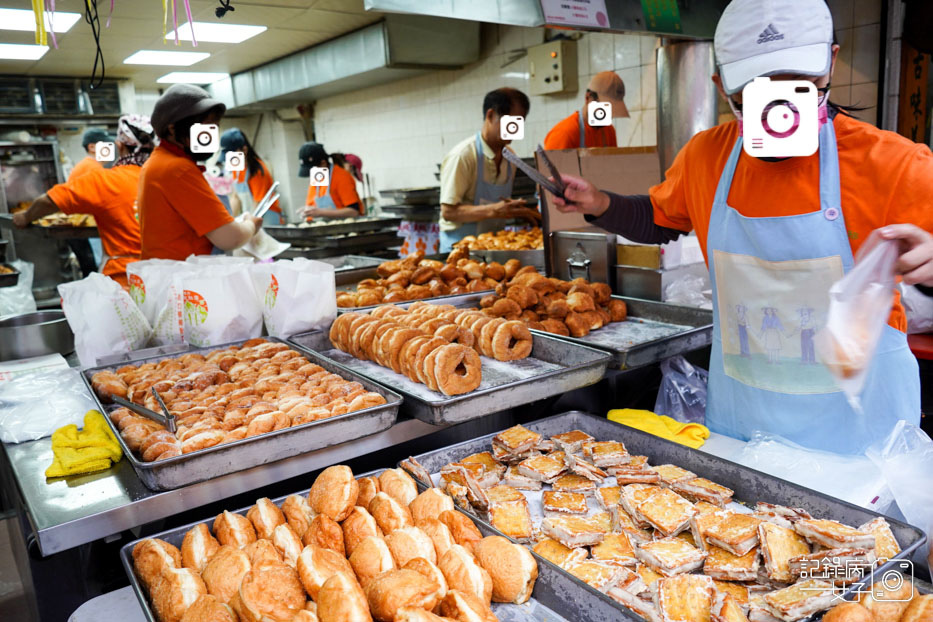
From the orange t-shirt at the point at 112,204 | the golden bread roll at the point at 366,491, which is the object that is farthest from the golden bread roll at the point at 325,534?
the orange t-shirt at the point at 112,204

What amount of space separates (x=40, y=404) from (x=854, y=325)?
220 centimetres

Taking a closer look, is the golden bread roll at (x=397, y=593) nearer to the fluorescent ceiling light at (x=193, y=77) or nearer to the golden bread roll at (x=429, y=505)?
the golden bread roll at (x=429, y=505)

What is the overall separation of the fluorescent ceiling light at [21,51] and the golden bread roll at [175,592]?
7.62 m

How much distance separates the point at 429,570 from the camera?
46.5 inches

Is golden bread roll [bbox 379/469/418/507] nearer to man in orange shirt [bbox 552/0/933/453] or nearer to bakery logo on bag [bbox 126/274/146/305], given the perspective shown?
man in orange shirt [bbox 552/0/933/453]

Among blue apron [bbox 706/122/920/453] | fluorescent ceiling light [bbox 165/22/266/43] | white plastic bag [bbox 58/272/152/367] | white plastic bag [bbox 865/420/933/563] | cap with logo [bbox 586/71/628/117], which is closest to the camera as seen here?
white plastic bag [bbox 865/420/933/563]

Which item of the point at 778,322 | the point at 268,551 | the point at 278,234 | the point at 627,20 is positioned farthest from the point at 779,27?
the point at 278,234

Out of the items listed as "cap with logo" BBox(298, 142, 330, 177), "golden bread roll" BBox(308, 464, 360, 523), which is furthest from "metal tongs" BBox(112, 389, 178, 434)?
"cap with logo" BBox(298, 142, 330, 177)

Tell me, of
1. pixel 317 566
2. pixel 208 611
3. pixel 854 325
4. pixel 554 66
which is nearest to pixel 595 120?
pixel 554 66

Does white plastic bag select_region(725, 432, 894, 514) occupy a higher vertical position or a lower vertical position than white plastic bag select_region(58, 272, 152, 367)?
lower

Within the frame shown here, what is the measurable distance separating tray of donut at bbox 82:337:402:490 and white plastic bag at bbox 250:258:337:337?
21cm

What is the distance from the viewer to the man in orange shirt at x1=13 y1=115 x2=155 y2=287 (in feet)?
14.6

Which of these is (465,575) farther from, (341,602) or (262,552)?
(262,552)

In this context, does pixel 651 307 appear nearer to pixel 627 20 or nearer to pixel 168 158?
pixel 627 20
